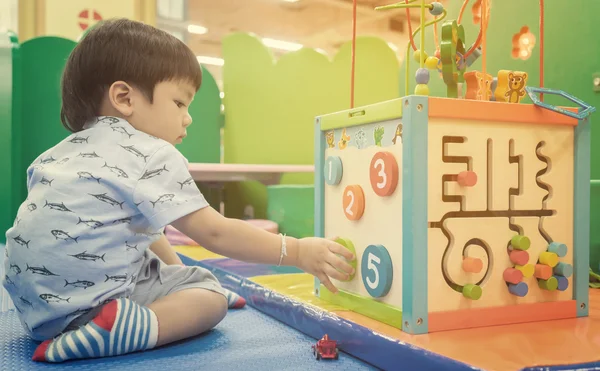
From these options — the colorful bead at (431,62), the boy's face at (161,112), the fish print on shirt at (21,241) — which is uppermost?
the colorful bead at (431,62)

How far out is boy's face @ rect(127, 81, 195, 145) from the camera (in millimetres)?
994

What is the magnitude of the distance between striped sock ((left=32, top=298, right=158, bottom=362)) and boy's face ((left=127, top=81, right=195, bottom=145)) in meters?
0.30

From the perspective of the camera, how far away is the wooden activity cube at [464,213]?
929mm

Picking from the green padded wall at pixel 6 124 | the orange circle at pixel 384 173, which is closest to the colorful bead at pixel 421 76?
the orange circle at pixel 384 173

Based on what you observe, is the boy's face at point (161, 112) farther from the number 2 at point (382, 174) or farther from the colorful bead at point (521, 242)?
the colorful bead at point (521, 242)

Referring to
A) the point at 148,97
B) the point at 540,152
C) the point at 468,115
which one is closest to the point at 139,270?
the point at 148,97

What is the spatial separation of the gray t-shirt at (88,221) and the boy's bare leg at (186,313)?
80 mm

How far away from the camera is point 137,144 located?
0.94m

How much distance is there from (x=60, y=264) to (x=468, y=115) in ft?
2.31

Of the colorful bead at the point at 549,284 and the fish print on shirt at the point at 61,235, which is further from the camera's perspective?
the colorful bead at the point at 549,284

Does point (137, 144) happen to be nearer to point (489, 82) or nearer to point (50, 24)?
point (489, 82)

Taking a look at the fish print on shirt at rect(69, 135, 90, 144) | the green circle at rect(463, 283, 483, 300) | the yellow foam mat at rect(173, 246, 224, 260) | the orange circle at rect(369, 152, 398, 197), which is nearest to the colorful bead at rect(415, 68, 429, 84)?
the orange circle at rect(369, 152, 398, 197)

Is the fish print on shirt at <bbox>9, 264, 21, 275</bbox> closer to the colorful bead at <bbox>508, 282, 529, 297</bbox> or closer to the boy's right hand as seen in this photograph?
the boy's right hand

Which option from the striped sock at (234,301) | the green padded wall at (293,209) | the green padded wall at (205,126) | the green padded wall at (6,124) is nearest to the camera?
the striped sock at (234,301)
